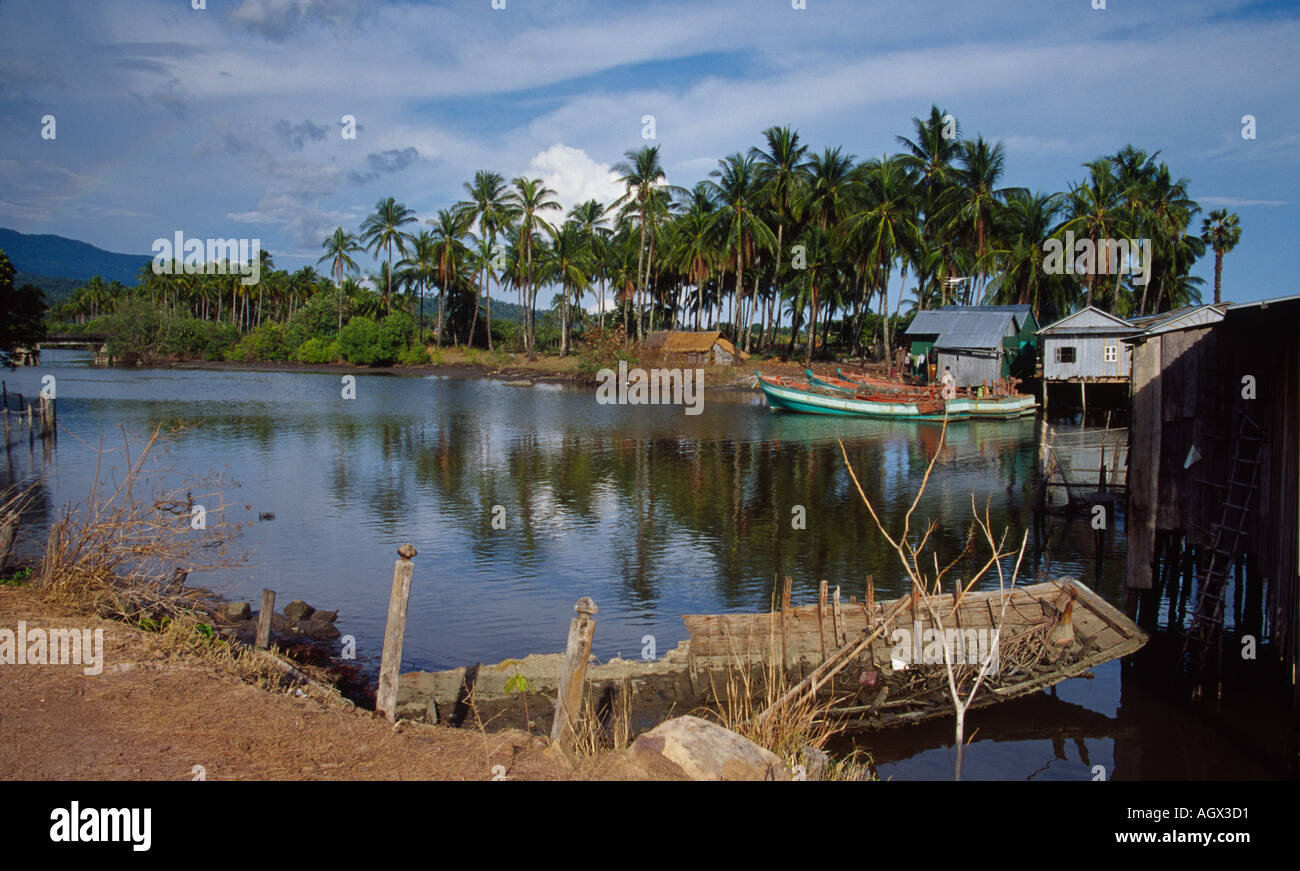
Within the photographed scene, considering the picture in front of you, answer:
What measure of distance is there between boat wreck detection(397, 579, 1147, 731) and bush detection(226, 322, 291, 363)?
89.6 meters

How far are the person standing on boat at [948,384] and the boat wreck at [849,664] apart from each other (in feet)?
121

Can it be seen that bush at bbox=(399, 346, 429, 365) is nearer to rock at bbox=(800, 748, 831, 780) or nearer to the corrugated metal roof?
the corrugated metal roof

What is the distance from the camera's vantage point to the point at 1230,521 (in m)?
12.4

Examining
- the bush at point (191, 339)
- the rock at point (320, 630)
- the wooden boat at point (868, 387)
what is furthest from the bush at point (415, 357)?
the rock at point (320, 630)

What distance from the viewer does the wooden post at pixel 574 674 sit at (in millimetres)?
8430

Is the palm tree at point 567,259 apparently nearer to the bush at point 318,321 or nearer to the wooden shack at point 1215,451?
the bush at point 318,321

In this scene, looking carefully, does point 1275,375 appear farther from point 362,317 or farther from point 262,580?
point 362,317

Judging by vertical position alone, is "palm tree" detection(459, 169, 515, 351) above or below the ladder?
above

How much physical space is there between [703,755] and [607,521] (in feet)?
53.2

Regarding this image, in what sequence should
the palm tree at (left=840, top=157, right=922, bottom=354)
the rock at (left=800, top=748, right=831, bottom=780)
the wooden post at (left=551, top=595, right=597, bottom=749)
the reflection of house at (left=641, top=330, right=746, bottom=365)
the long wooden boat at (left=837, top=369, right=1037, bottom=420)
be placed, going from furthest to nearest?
the reflection of house at (left=641, top=330, right=746, bottom=365) → the palm tree at (left=840, top=157, right=922, bottom=354) → the long wooden boat at (left=837, top=369, right=1037, bottom=420) → the wooden post at (left=551, top=595, right=597, bottom=749) → the rock at (left=800, top=748, right=831, bottom=780)

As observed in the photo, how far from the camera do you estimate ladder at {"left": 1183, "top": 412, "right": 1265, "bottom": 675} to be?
1185cm

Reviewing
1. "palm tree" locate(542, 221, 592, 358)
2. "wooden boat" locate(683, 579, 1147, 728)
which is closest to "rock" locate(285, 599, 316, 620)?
"wooden boat" locate(683, 579, 1147, 728)
